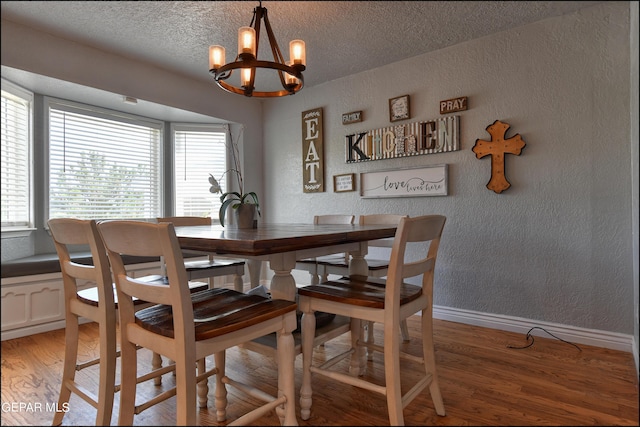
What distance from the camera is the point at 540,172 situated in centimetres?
236

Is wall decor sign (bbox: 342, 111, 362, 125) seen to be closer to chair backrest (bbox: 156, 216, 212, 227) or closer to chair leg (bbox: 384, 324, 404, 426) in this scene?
chair backrest (bbox: 156, 216, 212, 227)

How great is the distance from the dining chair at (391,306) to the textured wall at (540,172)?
132 cm

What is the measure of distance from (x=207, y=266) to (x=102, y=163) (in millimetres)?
1693

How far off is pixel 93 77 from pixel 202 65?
2.67 ft

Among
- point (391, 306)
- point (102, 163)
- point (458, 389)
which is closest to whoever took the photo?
point (391, 306)

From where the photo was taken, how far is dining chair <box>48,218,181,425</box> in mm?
1220

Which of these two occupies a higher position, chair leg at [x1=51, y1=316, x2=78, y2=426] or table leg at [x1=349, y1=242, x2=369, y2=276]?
table leg at [x1=349, y1=242, x2=369, y2=276]

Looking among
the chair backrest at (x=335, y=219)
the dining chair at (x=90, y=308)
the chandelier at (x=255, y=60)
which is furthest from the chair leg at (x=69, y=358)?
the chair backrest at (x=335, y=219)

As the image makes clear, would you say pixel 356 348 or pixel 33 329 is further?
pixel 356 348

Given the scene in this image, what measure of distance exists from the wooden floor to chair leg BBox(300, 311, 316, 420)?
0.06 metres

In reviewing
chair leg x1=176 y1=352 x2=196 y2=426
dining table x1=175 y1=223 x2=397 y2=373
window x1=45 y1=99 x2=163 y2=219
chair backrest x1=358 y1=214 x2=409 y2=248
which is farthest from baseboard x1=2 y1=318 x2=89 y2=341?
chair backrest x1=358 y1=214 x2=409 y2=248

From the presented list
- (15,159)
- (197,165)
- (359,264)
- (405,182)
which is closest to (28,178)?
(15,159)

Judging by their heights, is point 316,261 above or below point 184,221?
below

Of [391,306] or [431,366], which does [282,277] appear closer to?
[391,306]
